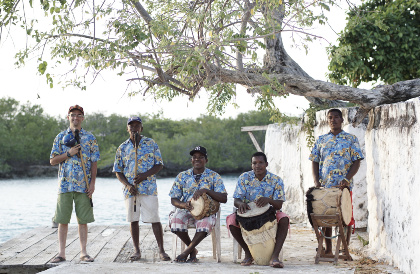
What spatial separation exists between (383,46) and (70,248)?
7.35 m

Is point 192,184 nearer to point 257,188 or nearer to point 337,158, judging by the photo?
point 257,188

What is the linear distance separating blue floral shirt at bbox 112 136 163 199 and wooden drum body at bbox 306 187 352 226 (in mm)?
1735

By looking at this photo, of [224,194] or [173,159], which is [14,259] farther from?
[173,159]

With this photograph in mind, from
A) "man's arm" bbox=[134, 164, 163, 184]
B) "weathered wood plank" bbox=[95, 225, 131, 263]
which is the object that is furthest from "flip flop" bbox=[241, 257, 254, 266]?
"weathered wood plank" bbox=[95, 225, 131, 263]

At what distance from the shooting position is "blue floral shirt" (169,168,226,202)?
593 centimetres

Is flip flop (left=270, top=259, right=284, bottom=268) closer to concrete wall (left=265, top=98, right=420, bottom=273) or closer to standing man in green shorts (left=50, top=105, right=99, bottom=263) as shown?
concrete wall (left=265, top=98, right=420, bottom=273)

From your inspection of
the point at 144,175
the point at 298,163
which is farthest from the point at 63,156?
the point at 298,163

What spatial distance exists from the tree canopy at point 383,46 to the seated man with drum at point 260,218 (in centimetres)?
525

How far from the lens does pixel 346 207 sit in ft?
18.7

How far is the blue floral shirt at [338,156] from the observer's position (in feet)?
19.3

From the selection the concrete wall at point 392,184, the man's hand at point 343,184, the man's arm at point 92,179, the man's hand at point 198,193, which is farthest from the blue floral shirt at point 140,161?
the concrete wall at point 392,184

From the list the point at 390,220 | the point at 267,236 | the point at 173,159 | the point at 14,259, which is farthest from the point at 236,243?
the point at 173,159

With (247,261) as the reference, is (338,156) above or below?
above

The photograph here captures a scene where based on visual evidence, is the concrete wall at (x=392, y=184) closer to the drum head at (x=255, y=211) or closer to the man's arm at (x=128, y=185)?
the drum head at (x=255, y=211)
